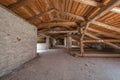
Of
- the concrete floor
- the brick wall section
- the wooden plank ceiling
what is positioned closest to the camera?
the concrete floor

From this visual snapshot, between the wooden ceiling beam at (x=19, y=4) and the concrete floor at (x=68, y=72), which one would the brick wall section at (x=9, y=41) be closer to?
the wooden ceiling beam at (x=19, y=4)

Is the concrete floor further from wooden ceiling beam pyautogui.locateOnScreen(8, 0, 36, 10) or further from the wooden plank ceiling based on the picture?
wooden ceiling beam pyautogui.locateOnScreen(8, 0, 36, 10)

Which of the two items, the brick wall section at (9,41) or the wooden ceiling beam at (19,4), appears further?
the wooden ceiling beam at (19,4)

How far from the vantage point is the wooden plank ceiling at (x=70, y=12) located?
9.78 ft

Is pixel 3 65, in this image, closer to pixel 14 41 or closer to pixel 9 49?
pixel 9 49

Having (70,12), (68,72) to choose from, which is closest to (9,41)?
(68,72)

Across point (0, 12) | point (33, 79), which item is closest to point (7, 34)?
point (0, 12)

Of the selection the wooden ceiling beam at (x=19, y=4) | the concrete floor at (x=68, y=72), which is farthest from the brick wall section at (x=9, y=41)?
the concrete floor at (x=68, y=72)

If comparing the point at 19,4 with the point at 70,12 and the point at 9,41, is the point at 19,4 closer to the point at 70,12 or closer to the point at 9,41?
the point at 9,41

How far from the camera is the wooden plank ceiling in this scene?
9.78 ft

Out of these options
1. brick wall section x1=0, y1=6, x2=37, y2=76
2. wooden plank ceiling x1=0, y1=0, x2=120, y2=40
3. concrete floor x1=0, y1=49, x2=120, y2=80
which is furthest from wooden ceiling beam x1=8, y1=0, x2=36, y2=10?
concrete floor x1=0, y1=49, x2=120, y2=80

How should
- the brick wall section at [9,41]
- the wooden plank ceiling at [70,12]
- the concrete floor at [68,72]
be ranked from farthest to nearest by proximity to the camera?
the wooden plank ceiling at [70,12] → the brick wall section at [9,41] → the concrete floor at [68,72]

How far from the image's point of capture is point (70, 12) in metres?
4.62

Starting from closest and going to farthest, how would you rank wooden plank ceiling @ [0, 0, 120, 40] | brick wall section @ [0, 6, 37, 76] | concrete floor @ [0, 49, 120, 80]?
concrete floor @ [0, 49, 120, 80] → brick wall section @ [0, 6, 37, 76] → wooden plank ceiling @ [0, 0, 120, 40]
